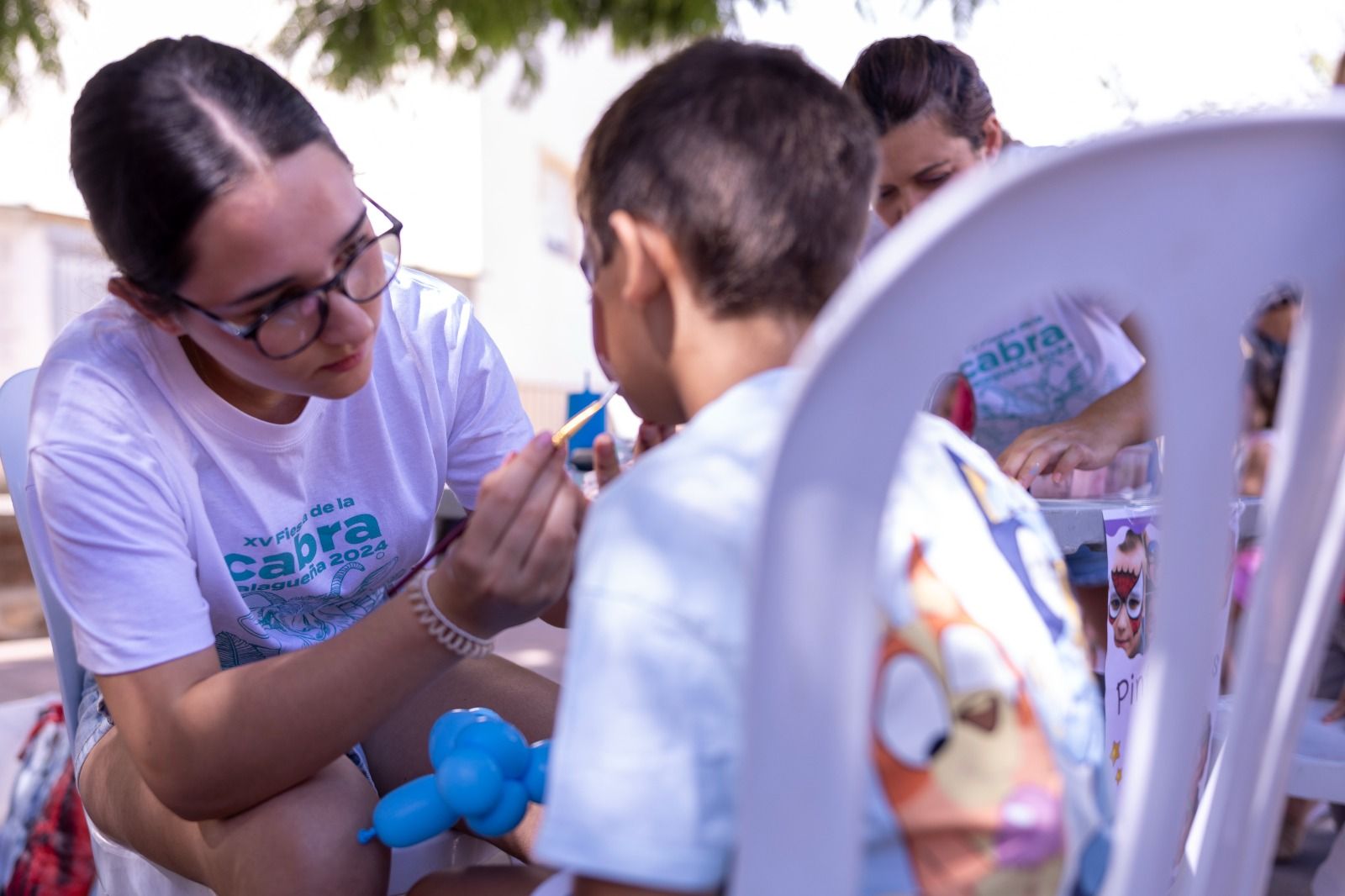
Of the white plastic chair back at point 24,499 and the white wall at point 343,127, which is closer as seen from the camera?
the white plastic chair back at point 24,499

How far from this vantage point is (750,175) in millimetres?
904

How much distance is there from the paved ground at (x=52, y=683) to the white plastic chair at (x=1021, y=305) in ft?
5.97

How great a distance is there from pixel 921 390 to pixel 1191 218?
0.15 m

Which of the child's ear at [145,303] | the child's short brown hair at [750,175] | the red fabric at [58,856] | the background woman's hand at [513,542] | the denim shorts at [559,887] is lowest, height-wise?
the red fabric at [58,856]

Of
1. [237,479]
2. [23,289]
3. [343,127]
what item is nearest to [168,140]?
[237,479]

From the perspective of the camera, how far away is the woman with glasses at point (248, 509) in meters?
1.13

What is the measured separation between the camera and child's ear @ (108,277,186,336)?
1.32m

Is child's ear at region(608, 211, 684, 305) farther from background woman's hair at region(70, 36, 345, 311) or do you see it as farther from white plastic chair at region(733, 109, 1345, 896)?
background woman's hair at region(70, 36, 345, 311)

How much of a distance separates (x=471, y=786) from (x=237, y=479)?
518 mm

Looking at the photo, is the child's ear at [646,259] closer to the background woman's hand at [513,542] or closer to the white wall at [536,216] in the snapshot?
the background woman's hand at [513,542]

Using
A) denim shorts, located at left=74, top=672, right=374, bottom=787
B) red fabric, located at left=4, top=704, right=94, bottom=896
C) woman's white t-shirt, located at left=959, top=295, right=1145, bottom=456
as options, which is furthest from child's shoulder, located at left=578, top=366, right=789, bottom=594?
woman's white t-shirt, located at left=959, top=295, right=1145, bottom=456

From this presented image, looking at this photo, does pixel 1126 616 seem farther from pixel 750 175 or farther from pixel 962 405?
pixel 750 175

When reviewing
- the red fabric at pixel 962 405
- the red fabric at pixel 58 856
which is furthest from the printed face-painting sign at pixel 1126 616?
the red fabric at pixel 58 856

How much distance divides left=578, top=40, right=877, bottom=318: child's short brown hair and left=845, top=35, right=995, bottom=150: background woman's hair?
1.08 meters
